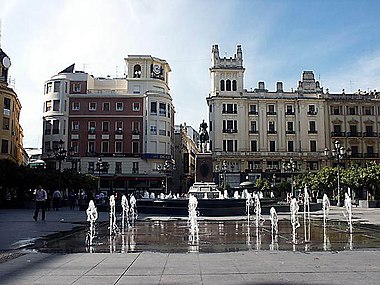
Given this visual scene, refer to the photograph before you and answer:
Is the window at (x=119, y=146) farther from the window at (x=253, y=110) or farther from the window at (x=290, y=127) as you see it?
the window at (x=290, y=127)

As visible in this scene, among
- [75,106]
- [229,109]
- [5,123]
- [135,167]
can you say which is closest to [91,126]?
[75,106]

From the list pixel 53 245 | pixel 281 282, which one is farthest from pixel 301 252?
pixel 53 245

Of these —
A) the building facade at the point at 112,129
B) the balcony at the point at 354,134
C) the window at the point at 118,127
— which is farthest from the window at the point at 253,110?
the window at the point at 118,127

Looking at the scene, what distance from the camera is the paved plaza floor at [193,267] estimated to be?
21.3 feet

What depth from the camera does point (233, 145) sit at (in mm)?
63875

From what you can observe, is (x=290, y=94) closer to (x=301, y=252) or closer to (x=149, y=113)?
(x=149, y=113)

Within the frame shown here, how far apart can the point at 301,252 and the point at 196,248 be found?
2.40m

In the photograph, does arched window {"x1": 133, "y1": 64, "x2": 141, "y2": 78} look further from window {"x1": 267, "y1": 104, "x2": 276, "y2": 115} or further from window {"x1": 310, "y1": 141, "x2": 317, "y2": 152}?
window {"x1": 310, "y1": 141, "x2": 317, "y2": 152}

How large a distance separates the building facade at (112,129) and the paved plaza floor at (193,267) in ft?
166

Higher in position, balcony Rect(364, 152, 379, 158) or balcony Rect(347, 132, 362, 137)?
balcony Rect(347, 132, 362, 137)

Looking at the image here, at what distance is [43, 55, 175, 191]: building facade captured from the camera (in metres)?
60.2

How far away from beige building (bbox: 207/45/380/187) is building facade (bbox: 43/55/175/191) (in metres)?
8.43

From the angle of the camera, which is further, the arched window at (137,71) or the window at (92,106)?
the arched window at (137,71)

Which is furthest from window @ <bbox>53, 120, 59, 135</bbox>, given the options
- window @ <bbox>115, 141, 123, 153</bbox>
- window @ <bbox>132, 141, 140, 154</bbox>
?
window @ <bbox>132, 141, 140, 154</bbox>
